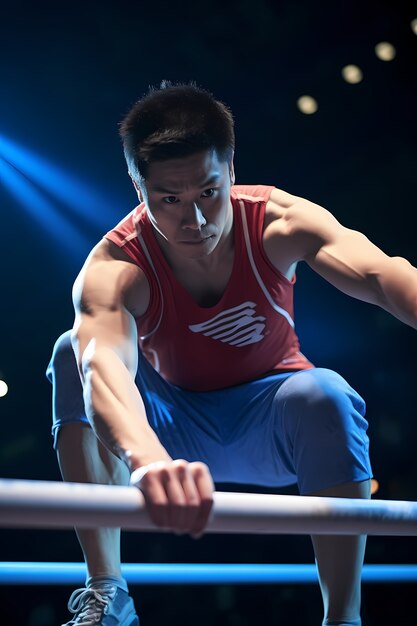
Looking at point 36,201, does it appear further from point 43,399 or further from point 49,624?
point 49,624

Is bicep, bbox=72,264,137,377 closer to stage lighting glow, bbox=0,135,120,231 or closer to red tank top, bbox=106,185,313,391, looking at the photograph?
red tank top, bbox=106,185,313,391

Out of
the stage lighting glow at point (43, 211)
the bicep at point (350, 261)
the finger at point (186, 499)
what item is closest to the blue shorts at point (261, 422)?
the bicep at point (350, 261)

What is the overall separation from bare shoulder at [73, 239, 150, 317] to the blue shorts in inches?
5.4

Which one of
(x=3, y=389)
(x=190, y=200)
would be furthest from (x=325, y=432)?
(x=3, y=389)

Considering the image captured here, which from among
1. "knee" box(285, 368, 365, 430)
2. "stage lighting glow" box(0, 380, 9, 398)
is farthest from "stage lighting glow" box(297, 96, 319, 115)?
"knee" box(285, 368, 365, 430)

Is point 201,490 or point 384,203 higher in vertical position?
point 384,203

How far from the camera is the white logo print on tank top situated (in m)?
1.35

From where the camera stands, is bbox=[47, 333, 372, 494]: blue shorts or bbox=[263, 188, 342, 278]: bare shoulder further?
bbox=[263, 188, 342, 278]: bare shoulder

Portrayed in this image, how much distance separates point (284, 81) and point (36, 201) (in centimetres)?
92

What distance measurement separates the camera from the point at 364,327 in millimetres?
2793

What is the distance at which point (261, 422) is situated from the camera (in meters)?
1.31

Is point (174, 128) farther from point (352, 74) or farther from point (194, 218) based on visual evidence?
point (352, 74)

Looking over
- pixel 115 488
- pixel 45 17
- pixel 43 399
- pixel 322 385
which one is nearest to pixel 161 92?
pixel 322 385

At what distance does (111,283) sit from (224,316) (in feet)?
0.71
